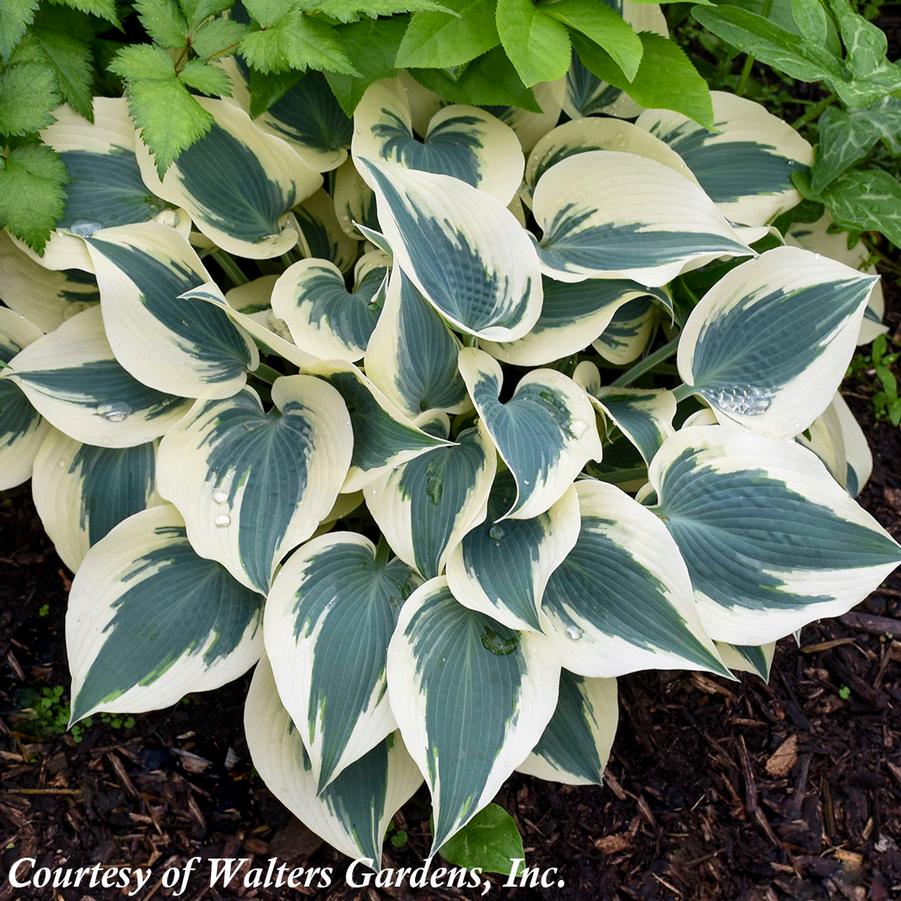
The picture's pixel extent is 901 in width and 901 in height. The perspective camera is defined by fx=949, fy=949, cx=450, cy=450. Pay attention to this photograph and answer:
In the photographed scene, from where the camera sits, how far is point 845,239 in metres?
1.72

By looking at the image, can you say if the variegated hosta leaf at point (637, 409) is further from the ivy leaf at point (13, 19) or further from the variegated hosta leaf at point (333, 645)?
the ivy leaf at point (13, 19)

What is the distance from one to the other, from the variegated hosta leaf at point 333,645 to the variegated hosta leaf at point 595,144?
0.66 m

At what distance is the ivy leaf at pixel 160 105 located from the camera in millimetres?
1138

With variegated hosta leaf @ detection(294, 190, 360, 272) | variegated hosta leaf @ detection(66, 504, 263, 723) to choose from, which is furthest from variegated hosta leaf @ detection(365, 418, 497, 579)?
variegated hosta leaf @ detection(294, 190, 360, 272)

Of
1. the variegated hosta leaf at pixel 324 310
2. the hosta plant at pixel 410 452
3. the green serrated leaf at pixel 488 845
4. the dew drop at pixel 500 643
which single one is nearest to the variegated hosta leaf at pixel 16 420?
the hosta plant at pixel 410 452

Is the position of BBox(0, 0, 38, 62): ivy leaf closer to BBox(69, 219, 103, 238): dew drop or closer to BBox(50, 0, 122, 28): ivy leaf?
BBox(50, 0, 122, 28): ivy leaf

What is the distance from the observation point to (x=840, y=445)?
5.05ft

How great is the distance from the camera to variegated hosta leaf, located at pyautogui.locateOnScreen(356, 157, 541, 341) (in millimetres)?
1165

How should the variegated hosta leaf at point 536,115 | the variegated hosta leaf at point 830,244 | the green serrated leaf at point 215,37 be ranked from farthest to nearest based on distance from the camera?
the variegated hosta leaf at point 830,244
the variegated hosta leaf at point 536,115
the green serrated leaf at point 215,37

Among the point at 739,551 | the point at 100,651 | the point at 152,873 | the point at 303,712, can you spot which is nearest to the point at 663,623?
the point at 739,551

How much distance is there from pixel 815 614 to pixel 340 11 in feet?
3.08

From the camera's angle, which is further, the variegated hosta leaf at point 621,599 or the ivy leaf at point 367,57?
the ivy leaf at point 367,57

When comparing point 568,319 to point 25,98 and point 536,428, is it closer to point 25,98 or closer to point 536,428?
point 536,428

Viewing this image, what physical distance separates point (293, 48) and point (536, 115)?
1.50ft
